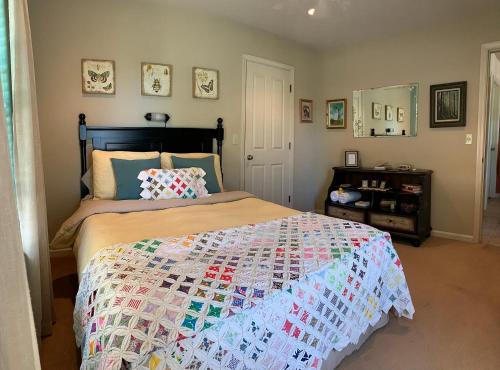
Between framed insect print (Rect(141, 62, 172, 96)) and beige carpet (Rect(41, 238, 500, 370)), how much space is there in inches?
71.9

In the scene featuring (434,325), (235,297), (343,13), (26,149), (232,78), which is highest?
(343,13)

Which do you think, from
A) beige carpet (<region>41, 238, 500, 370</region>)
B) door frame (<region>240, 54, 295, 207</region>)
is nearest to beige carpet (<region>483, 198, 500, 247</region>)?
beige carpet (<region>41, 238, 500, 370</region>)

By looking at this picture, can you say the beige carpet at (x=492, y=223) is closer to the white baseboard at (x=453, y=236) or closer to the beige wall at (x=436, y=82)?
the white baseboard at (x=453, y=236)

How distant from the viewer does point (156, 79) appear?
3.41 m

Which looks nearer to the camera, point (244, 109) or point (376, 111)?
point (244, 109)

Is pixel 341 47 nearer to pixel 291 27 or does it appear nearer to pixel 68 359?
pixel 291 27

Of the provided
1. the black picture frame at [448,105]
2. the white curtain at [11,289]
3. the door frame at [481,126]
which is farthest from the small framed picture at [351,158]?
the white curtain at [11,289]

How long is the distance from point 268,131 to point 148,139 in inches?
65.0

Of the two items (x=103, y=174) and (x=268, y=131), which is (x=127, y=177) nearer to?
(x=103, y=174)

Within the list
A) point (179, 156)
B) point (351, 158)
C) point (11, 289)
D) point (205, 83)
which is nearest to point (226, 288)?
point (11, 289)

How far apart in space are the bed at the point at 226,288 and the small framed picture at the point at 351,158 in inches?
97.6

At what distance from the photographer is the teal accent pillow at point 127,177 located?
2707 millimetres

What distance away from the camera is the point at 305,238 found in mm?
1815

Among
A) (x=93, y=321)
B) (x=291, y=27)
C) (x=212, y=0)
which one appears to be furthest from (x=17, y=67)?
(x=291, y=27)
